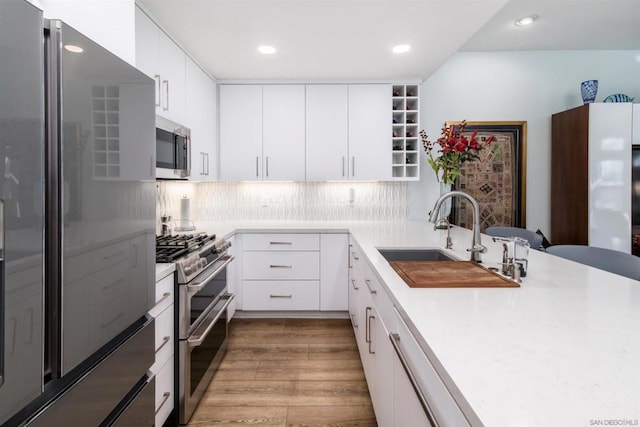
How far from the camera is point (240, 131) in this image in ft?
11.7

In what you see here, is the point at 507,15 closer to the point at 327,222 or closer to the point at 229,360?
the point at 327,222

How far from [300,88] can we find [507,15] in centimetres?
192

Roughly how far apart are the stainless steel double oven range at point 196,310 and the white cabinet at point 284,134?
4.29 ft

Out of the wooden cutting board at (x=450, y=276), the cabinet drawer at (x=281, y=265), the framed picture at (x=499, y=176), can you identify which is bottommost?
the cabinet drawer at (x=281, y=265)

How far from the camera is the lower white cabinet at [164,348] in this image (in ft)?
5.20

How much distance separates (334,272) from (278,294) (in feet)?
1.88

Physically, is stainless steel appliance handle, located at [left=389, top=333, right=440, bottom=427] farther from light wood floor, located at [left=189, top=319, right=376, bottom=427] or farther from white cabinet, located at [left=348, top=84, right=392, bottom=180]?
white cabinet, located at [left=348, top=84, right=392, bottom=180]

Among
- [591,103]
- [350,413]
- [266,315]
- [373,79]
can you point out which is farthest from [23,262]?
[591,103]

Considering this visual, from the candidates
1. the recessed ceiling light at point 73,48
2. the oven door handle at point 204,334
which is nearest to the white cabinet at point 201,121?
the oven door handle at point 204,334

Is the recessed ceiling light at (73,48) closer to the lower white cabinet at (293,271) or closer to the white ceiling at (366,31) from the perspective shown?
the white ceiling at (366,31)

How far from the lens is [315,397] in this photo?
6.81 ft

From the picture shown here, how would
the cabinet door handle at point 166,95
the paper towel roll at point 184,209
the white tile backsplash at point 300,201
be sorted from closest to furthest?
the cabinet door handle at point 166,95 → the paper towel roll at point 184,209 → the white tile backsplash at point 300,201

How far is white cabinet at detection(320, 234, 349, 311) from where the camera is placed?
327cm

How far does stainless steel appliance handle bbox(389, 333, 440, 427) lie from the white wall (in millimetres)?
3088
